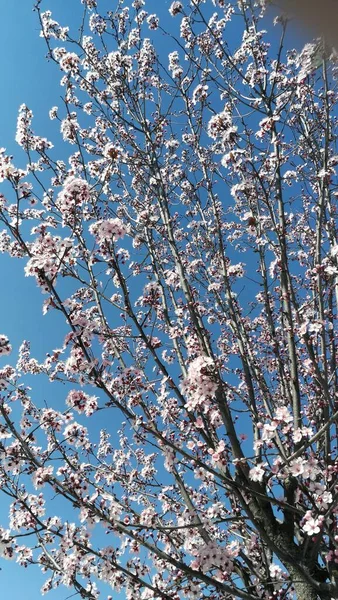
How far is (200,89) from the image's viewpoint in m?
6.95

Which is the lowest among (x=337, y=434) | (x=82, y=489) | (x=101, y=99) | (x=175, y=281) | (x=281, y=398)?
(x=82, y=489)

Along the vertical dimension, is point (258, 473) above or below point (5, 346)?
below

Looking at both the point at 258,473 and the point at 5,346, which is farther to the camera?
the point at 5,346

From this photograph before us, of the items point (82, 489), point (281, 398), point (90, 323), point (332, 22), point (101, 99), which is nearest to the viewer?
point (332, 22)

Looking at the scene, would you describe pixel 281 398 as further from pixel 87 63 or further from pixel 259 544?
pixel 87 63

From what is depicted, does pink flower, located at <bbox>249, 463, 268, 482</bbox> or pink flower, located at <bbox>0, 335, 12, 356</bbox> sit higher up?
pink flower, located at <bbox>0, 335, 12, 356</bbox>

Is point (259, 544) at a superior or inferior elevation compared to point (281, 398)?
inferior

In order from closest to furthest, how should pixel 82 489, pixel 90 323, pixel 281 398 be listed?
pixel 90 323 → pixel 82 489 → pixel 281 398

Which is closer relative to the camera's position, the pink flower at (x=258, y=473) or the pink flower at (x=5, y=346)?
the pink flower at (x=258, y=473)

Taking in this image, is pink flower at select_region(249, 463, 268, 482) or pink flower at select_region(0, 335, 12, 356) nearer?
pink flower at select_region(249, 463, 268, 482)

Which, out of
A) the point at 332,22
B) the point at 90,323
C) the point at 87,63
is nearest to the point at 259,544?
the point at 90,323

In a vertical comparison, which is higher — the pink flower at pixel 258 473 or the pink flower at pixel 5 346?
the pink flower at pixel 5 346

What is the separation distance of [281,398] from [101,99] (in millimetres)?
5898

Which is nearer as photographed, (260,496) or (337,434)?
(260,496)
